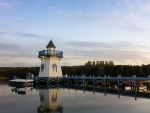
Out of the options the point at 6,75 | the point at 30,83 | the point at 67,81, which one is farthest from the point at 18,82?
the point at 6,75

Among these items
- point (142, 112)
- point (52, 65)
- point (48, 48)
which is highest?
point (48, 48)

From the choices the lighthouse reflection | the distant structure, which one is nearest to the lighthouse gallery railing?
the distant structure

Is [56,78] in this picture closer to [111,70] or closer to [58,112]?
[58,112]

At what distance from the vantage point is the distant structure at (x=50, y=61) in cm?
3328

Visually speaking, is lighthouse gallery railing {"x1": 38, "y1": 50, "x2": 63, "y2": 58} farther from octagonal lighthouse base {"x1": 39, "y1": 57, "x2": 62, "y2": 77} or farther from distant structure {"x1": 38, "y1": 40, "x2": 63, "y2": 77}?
octagonal lighthouse base {"x1": 39, "y1": 57, "x2": 62, "y2": 77}

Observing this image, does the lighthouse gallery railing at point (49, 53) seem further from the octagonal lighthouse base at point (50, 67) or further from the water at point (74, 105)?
the water at point (74, 105)

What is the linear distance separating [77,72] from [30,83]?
35753mm

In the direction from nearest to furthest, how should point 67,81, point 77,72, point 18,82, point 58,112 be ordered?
1. point 58,112
2. point 18,82
3. point 67,81
4. point 77,72

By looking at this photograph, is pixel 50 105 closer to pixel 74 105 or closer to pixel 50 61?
pixel 74 105

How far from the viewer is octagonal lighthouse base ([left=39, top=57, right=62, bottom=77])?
109 ft

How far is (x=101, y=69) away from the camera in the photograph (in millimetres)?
58375

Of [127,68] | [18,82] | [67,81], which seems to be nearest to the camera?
[18,82]

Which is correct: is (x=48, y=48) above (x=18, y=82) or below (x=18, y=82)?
above

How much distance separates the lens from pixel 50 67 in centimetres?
3331
